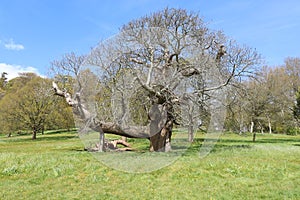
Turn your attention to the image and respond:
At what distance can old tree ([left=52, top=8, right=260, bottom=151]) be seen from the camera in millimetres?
9773

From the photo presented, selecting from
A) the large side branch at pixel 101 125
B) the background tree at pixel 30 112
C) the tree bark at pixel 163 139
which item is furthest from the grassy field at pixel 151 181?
the background tree at pixel 30 112

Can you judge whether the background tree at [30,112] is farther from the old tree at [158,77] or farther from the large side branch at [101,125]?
the old tree at [158,77]

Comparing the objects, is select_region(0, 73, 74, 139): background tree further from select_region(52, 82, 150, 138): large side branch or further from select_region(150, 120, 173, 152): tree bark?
select_region(150, 120, 173, 152): tree bark

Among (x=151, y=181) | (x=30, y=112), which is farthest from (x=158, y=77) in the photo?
(x=30, y=112)

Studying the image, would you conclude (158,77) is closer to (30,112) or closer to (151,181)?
(151,181)

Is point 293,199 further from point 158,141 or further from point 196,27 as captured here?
point 196,27

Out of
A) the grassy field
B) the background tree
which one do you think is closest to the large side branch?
the grassy field

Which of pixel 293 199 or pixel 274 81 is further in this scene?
pixel 274 81

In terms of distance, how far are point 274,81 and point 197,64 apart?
2100 centimetres

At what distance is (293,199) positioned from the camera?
5.14 m

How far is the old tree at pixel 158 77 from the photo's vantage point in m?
9.77

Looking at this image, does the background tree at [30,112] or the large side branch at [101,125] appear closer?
the large side branch at [101,125]

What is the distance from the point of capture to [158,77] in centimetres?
1076

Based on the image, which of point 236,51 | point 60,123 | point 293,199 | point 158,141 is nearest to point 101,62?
point 158,141
